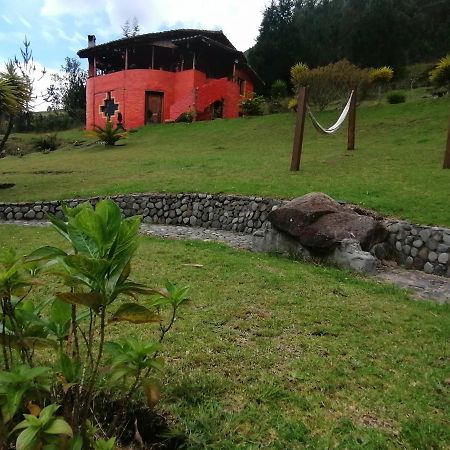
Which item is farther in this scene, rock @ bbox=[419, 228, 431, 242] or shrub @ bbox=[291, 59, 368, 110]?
shrub @ bbox=[291, 59, 368, 110]

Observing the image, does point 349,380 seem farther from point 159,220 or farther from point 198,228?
point 159,220

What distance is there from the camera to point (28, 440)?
114 centimetres

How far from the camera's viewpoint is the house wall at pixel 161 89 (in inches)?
969

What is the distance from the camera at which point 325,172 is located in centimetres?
987

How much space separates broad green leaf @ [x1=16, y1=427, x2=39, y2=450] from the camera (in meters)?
1.13

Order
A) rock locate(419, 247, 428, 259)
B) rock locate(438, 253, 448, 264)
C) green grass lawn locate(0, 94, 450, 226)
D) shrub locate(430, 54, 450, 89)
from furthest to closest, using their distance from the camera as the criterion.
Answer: shrub locate(430, 54, 450, 89) < green grass lawn locate(0, 94, 450, 226) < rock locate(419, 247, 428, 259) < rock locate(438, 253, 448, 264)

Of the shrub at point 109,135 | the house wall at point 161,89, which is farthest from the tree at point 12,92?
the house wall at point 161,89

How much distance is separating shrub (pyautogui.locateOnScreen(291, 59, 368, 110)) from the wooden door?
8407 mm

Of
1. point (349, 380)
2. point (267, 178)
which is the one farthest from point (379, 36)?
point (349, 380)

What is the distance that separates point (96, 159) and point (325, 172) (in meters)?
9.78

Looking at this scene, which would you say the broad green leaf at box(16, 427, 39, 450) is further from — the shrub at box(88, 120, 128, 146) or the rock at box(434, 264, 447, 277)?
the shrub at box(88, 120, 128, 146)

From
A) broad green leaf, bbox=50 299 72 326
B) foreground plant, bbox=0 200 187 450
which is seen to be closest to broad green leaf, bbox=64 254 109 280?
foreground plant, bbox=0 200 187 450

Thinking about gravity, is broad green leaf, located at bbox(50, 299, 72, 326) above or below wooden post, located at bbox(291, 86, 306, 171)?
below

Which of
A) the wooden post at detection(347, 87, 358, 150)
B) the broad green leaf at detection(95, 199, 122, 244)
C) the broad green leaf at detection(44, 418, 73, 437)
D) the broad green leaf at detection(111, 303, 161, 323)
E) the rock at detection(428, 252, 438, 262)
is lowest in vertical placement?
the rock at detection(428, 252, 438, 262)
